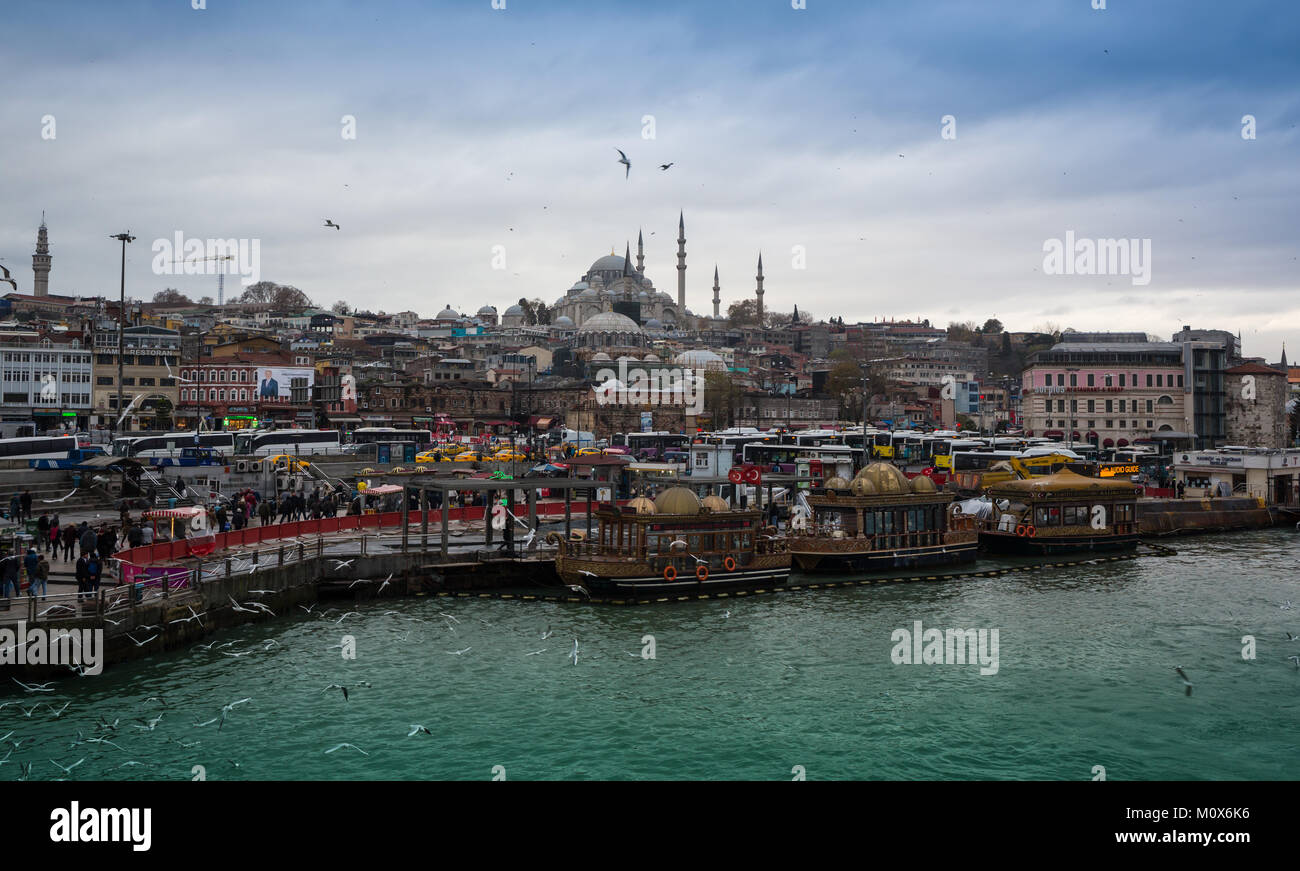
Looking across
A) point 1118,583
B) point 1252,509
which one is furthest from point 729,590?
point 1252,509

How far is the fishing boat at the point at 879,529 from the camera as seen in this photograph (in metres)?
27.2

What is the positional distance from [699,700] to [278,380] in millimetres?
67432

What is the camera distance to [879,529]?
27.9 m

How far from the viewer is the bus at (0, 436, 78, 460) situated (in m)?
37.3

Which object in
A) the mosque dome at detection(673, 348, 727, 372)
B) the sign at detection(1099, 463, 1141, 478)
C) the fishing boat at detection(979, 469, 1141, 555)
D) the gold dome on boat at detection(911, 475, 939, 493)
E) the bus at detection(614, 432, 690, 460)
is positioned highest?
the mosque dome at detection(673, 348, 727, 372)

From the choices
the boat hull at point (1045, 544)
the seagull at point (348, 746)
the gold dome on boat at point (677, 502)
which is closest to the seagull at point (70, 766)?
the seagull at point (348, 746)

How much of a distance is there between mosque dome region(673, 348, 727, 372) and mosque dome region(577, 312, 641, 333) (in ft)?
31.7

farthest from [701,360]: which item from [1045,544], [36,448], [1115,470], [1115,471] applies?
[1045,544]

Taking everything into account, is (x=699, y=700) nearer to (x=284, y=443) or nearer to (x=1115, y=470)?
(x=1115, y=470)

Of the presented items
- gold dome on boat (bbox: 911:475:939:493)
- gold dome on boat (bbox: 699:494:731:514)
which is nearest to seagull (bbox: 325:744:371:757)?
gold dome on boat (bbox: 699:494:731:514)

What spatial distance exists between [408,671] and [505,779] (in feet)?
16.9

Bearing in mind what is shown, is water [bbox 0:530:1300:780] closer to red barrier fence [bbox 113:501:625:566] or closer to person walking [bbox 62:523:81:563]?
red barrier fence [bbox 113:501:625:566]

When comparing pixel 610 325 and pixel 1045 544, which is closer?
pixel 1045 544
